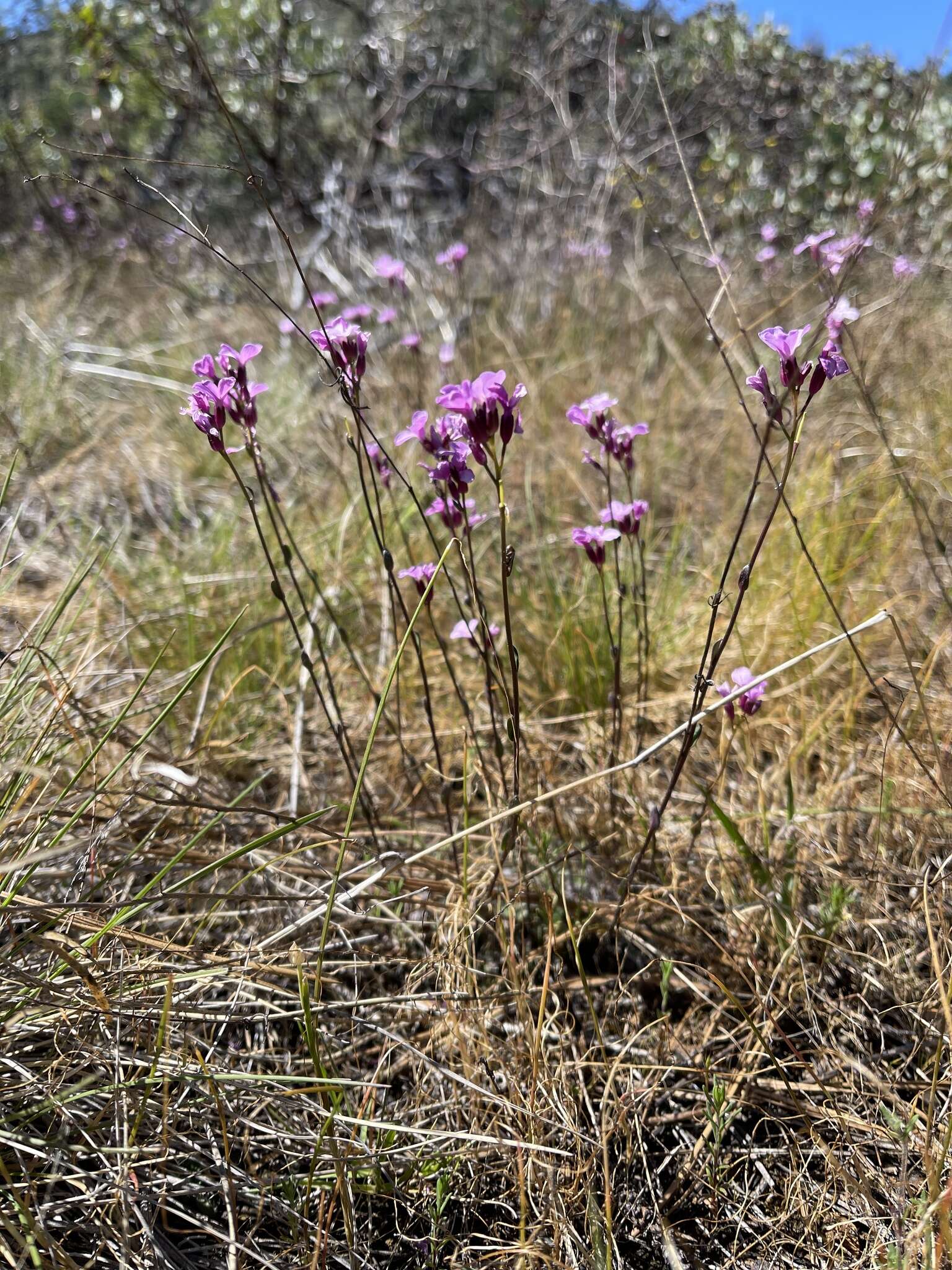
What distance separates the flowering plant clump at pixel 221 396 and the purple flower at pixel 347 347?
12 cm

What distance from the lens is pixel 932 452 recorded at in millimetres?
3229

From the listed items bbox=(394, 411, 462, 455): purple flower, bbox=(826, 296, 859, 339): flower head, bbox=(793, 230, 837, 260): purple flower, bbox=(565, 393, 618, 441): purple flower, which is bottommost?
bbox=(565, 393, 618, 441): purple flower

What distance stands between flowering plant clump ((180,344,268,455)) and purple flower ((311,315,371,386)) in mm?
121

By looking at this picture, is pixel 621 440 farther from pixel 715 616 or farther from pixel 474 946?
pixel 474 946

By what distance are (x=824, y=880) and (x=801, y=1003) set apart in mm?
299

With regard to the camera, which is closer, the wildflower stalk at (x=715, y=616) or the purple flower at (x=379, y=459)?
the wildflower stalk at (x=715, y=616)

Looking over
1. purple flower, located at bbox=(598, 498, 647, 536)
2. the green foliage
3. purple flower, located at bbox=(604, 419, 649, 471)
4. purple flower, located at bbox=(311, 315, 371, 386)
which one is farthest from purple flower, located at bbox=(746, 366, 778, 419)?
the green foliage

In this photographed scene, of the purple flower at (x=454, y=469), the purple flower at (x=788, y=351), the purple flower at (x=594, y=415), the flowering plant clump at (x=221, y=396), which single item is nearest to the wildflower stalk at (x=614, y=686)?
the purple flower at (x=594, y=415)

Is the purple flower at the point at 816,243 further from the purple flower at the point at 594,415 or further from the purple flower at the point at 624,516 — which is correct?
the purple flower at the point at 624,516

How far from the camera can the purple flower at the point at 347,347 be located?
1.36 m

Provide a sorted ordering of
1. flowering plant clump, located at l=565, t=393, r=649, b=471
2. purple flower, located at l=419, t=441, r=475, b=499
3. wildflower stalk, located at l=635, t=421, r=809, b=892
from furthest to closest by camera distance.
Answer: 1. flowering plant clump, located at l=565, t=393, r=649, b=471
2. purple flower, located at l=419, t=441, r=475, b=499
3. wildflower stalk, located at l=635, t=421, r=809, b=892

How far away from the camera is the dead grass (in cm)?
126

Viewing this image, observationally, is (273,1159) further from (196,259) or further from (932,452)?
(196,259)

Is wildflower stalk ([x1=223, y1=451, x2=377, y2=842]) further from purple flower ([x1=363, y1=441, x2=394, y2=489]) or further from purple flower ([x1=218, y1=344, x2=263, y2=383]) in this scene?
purple flower ([x1=363, y1=441, x2=394, y2=489])
